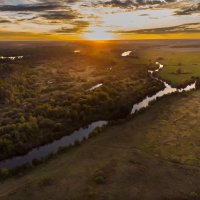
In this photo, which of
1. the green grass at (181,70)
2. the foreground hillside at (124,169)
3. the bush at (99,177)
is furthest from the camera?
the green grass at (181,70)

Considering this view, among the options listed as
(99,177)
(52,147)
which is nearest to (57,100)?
(52,147)

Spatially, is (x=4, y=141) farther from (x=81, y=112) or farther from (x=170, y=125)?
(x=170, y=125)

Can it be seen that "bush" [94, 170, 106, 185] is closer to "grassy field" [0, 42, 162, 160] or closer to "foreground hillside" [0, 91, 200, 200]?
"foreground hillside" [0, 91, 200, 200]

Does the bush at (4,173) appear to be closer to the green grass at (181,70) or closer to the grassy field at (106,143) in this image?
the grassy field at (106,143)

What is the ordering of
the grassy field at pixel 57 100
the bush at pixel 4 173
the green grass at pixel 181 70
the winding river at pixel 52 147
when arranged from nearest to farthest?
the bush at pixel 4 173 < the winding river at pixel 52 147 < the grassy field at pixel 57 100 < the green grass at pixel 181 70

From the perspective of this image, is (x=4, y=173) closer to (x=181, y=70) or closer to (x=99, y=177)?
(x=99, y=177)

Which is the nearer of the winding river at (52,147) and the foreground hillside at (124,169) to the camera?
the foreground hillside at (124,169)

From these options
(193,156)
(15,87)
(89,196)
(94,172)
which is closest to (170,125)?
(193,156)

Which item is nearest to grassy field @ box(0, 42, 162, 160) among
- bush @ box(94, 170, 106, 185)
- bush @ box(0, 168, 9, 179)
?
bush @ box(0, 168, 9, 179)

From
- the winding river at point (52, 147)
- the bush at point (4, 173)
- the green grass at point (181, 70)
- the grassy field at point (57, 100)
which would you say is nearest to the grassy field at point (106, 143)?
the grassy field at point (57, 100)
